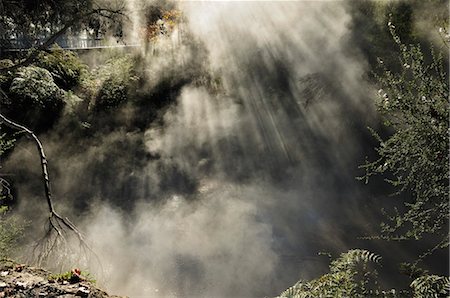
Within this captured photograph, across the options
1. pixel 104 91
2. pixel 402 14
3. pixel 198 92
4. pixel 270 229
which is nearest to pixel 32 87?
pixel 104 91

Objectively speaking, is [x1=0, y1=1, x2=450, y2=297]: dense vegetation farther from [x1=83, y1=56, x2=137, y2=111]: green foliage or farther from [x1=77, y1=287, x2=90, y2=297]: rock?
[x1=77, y1=287, x2=90, y2=297]: rock

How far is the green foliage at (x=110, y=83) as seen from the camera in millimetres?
9062

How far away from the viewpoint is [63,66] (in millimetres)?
9172

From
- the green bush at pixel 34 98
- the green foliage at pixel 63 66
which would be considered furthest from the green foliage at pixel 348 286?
the green foliage at pixel 63 66

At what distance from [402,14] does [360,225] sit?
4481 mm

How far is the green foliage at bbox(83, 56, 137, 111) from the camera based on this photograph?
9.06 metres

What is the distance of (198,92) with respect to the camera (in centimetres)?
911

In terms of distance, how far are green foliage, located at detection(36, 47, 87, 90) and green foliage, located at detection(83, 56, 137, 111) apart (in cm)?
29

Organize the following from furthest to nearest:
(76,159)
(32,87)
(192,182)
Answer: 1. (32,87)
2. (76,159)
3. (192,182)

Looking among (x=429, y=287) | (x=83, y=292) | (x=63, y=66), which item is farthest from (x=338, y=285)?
(x=63, y=66)

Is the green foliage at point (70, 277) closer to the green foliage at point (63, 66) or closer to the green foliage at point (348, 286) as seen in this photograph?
the green foliage at point (348, 286)

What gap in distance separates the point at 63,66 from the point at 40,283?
622cm

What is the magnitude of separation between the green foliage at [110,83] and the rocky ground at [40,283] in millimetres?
4945

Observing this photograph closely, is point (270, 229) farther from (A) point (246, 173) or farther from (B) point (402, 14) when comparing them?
(B) point (402, 14)
